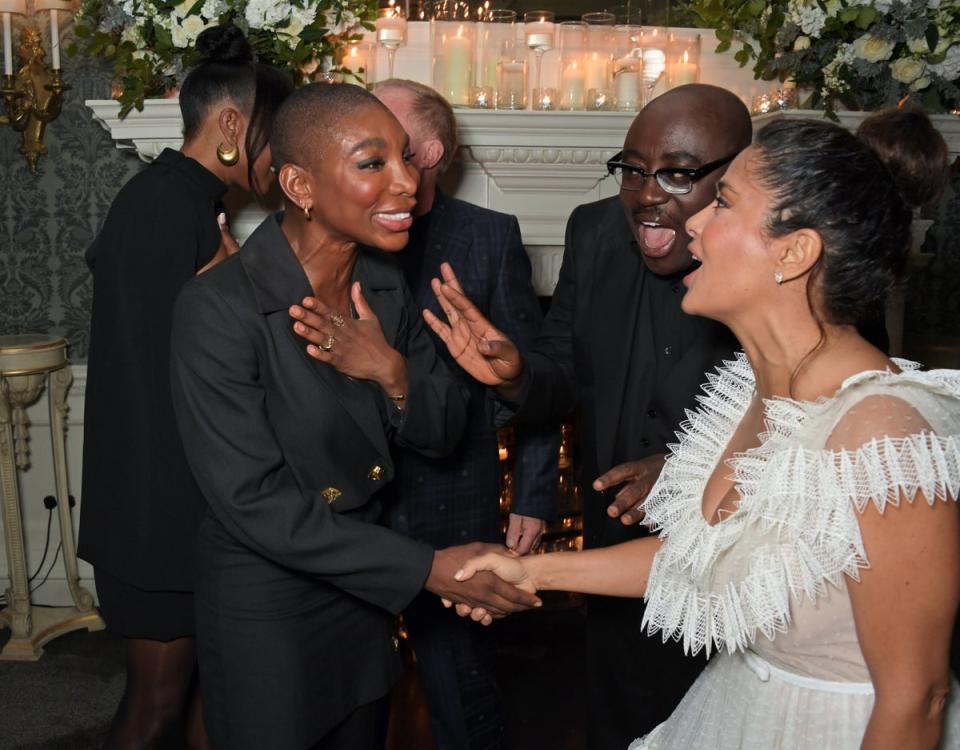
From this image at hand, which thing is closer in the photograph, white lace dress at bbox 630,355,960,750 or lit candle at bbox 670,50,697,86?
white lace dress at bbox 630,355,960,750

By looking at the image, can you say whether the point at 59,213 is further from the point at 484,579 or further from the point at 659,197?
the point at 484,579

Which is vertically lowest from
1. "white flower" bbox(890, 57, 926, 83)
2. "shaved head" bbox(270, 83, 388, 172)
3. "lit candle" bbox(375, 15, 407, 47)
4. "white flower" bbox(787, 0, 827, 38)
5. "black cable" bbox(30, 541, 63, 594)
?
"black cable" bbox(30, 541, 63, 594)

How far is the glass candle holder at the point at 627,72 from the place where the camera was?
12.3 ft

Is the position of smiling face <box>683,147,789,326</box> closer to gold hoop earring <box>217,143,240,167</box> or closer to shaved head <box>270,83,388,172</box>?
shaved head <box>270,83,388,172</box>

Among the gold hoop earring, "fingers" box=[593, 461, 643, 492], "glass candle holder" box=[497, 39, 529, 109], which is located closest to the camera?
"fingers" box=[593, 461, 643, 492]

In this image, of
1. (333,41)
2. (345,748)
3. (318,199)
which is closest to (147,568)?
(345,748)

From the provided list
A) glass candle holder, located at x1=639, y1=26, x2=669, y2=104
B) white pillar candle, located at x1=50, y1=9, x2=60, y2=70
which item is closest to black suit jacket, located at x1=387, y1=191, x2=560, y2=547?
glass candle holder, located at x1=639, y1=26, x2=669, y2=104

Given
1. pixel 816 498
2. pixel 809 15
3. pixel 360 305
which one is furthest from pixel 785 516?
pixel 809 15

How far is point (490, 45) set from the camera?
3748 millimetres

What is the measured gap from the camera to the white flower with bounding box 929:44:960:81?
11.6 feet

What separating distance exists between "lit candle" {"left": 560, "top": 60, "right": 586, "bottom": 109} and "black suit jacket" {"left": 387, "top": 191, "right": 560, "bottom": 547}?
1.05m

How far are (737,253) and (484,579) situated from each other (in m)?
0.75

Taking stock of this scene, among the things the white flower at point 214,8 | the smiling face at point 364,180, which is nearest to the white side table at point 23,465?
the white flower at point 214,8

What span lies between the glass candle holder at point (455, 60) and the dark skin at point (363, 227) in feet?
5.65
